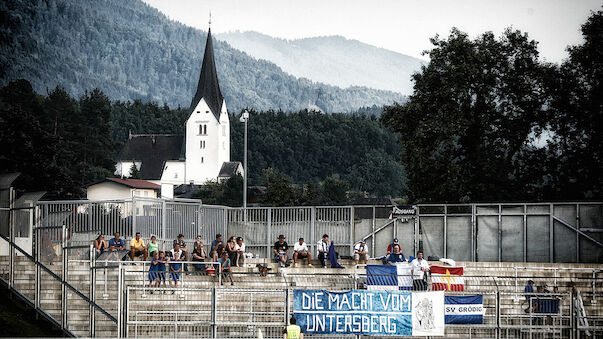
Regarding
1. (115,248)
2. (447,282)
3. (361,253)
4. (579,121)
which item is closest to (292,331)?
(447,282)

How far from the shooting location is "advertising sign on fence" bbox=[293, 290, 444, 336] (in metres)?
20.7

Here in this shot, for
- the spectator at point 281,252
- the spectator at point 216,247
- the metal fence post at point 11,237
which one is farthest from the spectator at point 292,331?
the spectator at point 281,252

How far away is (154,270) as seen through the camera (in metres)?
25.2

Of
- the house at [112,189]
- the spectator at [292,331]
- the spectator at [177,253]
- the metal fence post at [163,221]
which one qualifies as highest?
the house at [112,189]

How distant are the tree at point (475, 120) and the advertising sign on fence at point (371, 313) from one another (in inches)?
1234

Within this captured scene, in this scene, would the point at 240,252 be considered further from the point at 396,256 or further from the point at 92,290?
the point at 92,290

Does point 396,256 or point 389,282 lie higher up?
point 396,256

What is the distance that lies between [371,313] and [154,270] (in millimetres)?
6874

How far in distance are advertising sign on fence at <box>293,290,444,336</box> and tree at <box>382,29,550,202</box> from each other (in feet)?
103

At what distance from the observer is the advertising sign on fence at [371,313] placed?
20.7 m

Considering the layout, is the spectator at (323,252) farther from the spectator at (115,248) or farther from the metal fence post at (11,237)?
the metal fence post at (11,237)

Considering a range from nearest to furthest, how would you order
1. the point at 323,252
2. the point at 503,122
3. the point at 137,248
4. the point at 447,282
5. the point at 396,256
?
the point at 447,282 < the point at 137,248 < the point at 396,256 < the point at 323,252 < the point at 503,122

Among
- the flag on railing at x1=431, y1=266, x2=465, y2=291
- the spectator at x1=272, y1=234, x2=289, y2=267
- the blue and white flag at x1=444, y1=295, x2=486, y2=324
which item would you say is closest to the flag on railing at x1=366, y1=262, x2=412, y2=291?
the flag on railing at x1=431, y1=266, x2=465, y2=291

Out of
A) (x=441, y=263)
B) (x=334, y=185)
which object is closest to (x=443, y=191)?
(x=441, y=263)
